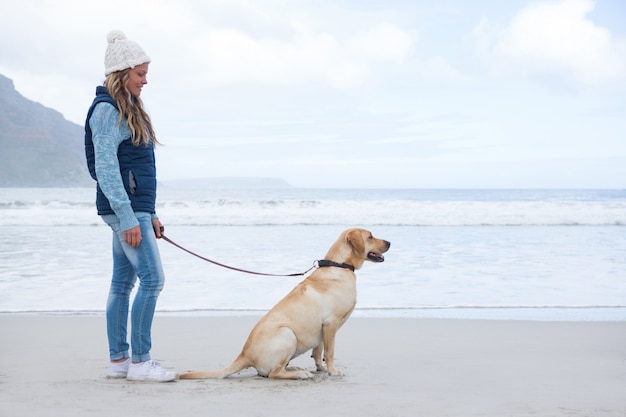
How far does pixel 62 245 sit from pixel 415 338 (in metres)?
8.91

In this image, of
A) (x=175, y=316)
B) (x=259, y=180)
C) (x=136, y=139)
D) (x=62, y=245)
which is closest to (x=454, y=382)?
(x=136, y=139)

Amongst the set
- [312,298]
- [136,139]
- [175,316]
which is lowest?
[175,316]

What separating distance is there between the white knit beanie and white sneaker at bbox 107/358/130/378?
169 centimetres

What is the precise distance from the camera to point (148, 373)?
12.1ft

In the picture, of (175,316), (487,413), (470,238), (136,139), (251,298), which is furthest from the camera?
(470,238)

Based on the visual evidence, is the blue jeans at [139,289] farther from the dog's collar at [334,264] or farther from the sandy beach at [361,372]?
the dog's collar at [334,264]

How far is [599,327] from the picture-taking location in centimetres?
542

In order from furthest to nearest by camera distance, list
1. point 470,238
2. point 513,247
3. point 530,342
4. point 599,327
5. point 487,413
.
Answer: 1. point 470,238
2. point 513,247
3. point 599,327
4. point 530,342
5. point 487,413

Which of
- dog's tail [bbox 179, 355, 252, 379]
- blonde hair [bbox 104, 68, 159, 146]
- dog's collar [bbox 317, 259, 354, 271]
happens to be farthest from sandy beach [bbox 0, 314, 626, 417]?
blonde hair [bbox 104, 68, 159, 146]

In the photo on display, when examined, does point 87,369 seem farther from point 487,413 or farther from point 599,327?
point 599,327

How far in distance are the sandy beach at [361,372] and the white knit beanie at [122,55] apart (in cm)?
176

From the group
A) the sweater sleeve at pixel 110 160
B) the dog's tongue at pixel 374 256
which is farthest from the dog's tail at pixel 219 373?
the dog's tongue at pixel 374 256

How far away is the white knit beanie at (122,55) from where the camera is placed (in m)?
3.60

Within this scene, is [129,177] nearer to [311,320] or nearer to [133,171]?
[133,171]
